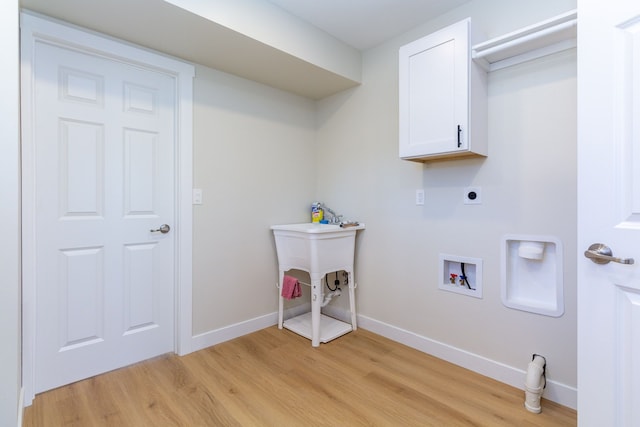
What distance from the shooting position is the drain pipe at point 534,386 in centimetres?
161

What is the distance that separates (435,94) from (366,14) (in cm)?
80

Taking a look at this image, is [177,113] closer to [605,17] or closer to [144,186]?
[144,186]

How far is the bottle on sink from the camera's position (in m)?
2.92

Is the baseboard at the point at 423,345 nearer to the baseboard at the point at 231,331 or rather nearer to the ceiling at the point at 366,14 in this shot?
the baseboard at the point at 231,331

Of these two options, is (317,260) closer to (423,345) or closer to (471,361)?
(423,345)

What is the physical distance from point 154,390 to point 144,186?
1.28 meters

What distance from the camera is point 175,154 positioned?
7.29 feet

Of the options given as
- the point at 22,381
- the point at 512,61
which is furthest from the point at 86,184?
the point at 512,61

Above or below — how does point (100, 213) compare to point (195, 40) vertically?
below

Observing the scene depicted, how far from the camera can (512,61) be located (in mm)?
1816

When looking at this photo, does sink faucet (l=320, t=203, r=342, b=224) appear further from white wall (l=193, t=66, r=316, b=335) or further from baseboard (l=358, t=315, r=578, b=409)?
baseboard (l=358, t=315, r=578, b=409)

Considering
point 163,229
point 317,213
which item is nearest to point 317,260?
point 317,213

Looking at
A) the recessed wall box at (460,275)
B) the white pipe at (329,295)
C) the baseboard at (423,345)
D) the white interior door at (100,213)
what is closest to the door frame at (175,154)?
the white interior door at (100,213)

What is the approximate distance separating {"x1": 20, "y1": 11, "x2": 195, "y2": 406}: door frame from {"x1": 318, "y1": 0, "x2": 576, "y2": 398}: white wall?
1.32 m
